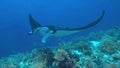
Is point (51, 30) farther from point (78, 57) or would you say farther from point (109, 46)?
point (109, 46)

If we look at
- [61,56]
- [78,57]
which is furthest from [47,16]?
[61,56]

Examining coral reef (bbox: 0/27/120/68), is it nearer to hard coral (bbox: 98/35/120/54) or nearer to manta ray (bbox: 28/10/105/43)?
hard coral (bbox: 98/35/120/54)

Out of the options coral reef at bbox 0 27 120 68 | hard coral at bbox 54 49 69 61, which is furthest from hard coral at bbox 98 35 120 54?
hard coral at bbox 54 49 69 61

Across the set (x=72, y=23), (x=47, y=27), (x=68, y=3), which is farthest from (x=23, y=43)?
(x=68, y=3)

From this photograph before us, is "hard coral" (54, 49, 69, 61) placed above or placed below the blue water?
below

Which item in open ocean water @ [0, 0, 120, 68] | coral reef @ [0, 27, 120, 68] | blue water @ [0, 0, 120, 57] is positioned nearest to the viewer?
coral reef @ [0, 27, 120, 68]

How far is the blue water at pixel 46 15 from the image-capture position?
52.0 m

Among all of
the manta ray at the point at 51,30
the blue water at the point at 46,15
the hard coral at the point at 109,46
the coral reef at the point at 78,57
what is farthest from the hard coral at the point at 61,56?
the blue water at the point at 46,15

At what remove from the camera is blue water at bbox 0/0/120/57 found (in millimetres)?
52028

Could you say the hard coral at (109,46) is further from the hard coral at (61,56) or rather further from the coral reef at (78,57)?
the hard coral at (61,56)

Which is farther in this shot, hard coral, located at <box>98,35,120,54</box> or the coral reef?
hard coral, located at <box>98,35,120,54</box>

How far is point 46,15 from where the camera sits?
101688mm

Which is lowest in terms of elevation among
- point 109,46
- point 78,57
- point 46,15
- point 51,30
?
point 78,57

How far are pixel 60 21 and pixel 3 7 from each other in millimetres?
36052
